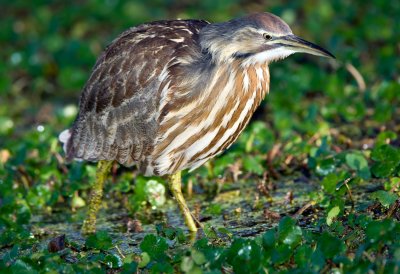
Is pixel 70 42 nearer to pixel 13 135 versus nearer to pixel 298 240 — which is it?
pixel 13 135

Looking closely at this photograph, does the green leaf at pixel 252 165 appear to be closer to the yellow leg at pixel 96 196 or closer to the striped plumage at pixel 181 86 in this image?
the striped plumage at pixel 181 86

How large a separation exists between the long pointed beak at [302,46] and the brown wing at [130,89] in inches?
20.5

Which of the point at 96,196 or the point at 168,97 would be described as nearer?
the point at 168,97

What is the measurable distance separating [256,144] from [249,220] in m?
0.97

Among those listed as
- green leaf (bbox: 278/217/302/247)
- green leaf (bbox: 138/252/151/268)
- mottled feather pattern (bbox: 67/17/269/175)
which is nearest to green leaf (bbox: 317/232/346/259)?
green leaf (bbox: 278/217/302/247)

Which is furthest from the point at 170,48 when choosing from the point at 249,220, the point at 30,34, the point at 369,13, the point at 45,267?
the point at 30,34

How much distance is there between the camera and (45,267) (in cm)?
393

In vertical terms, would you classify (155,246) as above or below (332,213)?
below

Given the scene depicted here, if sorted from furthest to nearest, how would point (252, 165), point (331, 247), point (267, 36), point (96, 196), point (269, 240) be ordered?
point (252, 165) < point (96, 196) < point (267, 36) < point (269, 240) < point (331, 247)

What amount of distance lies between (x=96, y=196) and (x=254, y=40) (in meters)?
1.48

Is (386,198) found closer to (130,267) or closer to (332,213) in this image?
(332,213)

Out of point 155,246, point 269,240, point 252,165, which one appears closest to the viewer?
point 269,240

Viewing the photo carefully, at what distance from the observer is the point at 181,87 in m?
4.54

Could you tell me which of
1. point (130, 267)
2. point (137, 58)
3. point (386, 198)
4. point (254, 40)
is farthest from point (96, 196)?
point (386, 198)
